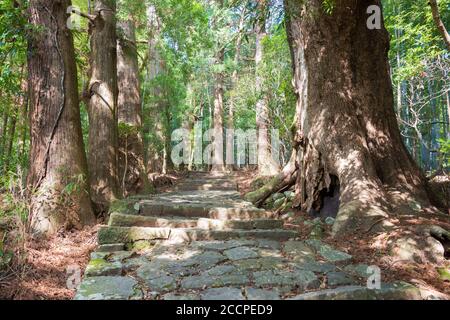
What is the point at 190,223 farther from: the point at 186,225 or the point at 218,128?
the point at 218,128

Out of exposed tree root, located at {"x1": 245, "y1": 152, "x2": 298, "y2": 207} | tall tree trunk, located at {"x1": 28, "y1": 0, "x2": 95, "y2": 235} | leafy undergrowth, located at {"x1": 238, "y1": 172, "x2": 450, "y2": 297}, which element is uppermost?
tall tree trunk, located at {"x1": 28, "y1": 0, "x2": 95, "y2": 235}

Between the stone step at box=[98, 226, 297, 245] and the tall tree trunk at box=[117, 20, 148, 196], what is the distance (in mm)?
3633

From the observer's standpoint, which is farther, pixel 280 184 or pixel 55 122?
pixel 280 184

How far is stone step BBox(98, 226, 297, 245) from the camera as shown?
408cm

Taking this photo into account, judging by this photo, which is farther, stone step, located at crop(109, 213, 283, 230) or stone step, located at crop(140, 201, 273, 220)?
stone step, located at crop(140, 201, 273, 220)

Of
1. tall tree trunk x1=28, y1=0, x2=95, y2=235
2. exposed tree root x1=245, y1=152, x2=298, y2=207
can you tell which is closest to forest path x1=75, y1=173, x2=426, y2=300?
tall tree trunk x1=28, y1=0, x2=95, y2=235

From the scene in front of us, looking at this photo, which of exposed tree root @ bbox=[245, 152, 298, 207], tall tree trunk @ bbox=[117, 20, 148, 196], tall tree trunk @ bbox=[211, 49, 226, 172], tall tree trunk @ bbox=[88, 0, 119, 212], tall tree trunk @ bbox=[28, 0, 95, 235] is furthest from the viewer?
tall tree trunk @ bbox=[211, 49, 226, 172]

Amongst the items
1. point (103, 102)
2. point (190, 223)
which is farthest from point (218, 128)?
point (190, 223)

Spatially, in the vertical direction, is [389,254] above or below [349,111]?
below

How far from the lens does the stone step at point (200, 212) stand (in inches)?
213

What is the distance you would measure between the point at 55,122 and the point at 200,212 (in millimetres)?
2479

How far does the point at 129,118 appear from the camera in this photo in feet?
28.9

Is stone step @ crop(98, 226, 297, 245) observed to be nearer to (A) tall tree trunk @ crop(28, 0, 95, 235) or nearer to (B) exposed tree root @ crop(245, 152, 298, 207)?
(A) tall tree trunk @ crop(28, 0, 95, 235)

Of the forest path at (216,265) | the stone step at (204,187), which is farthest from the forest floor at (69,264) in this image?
the stone step at (204,187)
